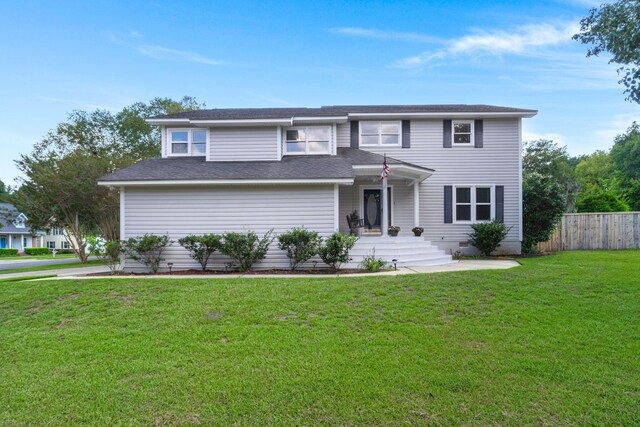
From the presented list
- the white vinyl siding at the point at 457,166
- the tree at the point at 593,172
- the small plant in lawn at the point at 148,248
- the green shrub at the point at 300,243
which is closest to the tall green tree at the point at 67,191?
the small plant in lawn at the point at 148,248

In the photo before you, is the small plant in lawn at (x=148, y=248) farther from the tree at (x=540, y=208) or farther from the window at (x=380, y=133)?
the tree at (x=540, y=208)

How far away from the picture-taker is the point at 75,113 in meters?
26.4

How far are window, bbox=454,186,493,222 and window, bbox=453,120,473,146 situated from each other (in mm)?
2039

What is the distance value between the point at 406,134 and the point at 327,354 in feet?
39.6

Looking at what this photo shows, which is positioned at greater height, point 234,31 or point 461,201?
point 234,31

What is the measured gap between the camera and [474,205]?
46.4 feet

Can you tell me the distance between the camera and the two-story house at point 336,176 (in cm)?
1083

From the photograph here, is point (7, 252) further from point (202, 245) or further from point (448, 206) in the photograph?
point (448, 206)

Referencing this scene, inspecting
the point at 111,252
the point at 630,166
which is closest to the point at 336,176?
the point at 111,252

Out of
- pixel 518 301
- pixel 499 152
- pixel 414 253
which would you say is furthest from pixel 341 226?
pixel 518 301

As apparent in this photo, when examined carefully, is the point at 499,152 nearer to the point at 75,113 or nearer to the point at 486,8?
the point at 486,8

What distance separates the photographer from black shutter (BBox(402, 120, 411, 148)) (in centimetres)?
1425

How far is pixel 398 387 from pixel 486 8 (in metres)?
15.6

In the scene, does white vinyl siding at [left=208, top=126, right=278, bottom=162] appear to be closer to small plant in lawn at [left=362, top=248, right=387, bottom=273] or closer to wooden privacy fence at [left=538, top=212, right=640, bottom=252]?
small plant in lawn at [left=362, top=248, right=387, bottom=273]
